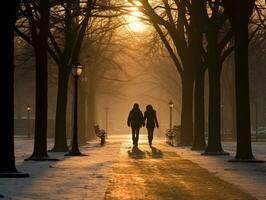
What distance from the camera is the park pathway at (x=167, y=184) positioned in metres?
11.1

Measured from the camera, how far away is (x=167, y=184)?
43.0ft

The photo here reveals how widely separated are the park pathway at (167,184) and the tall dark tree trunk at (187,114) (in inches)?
550

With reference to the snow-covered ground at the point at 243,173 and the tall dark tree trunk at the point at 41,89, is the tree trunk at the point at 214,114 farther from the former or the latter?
the tall dark tree trunk at the point at 41,89

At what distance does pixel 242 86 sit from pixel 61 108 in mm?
9664

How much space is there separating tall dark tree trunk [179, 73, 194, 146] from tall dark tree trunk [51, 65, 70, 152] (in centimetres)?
676

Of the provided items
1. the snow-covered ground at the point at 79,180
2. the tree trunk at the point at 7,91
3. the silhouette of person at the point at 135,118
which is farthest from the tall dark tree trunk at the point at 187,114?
the tree trunk at the point at 7,91

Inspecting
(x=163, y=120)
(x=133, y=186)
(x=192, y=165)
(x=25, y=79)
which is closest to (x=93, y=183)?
(x=133, y=186)

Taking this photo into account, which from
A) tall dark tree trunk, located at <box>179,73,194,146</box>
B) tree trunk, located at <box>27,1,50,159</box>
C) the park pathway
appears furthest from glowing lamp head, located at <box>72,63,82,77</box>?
the park pathway

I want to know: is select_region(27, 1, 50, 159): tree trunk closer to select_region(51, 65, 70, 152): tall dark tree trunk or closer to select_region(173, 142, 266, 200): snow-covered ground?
select_region(173, 142, 266, 200): snow-covered ground

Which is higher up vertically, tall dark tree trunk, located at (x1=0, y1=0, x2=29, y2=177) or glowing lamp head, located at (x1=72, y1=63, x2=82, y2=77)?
glowing lamp head, located at (x1=72, y1=63, x2=82, y2=77)

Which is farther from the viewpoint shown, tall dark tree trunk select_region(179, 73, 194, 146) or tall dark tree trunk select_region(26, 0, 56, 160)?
tall dark tree trunk select_region(179, 73, 194, 146)

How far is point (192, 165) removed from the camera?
18469 mm

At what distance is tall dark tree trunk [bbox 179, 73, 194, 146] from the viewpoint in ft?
106

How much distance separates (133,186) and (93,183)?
3.16 feet
